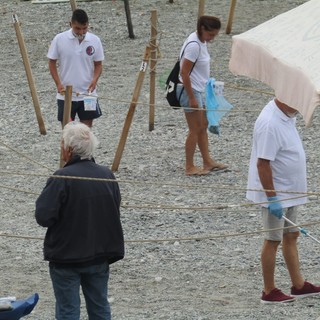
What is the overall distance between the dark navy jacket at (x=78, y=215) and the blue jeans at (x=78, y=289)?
7cm

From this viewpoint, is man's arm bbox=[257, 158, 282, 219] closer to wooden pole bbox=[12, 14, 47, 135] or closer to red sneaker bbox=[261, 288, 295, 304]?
red sneaker bbox=[261, 288, 295, 304]

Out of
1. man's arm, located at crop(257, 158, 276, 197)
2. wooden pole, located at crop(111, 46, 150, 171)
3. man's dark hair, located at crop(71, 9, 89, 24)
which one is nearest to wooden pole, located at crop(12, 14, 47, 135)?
man's dark hair, located at crop(71, 9, 89, 24)

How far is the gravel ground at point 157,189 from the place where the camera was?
24.6 ft

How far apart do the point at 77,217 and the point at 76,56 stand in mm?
4351

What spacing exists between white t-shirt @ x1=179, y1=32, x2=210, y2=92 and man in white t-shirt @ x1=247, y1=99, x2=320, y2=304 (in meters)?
2.80

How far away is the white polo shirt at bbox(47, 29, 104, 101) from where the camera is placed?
10.3m

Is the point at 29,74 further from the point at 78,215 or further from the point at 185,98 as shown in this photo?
the point at 78,215

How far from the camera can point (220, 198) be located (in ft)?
31.8

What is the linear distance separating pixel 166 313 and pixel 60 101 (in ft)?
11.4

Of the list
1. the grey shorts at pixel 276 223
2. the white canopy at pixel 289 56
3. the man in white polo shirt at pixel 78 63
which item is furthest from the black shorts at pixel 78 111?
the grey shorts at pixel 276 223

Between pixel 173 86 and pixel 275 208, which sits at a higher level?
pixel 275 208

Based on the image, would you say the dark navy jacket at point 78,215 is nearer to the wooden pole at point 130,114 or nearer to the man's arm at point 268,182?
the man's arm at point 268,182

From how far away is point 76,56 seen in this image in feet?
33.7

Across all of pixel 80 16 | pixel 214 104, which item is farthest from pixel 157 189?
pixel 80 16
